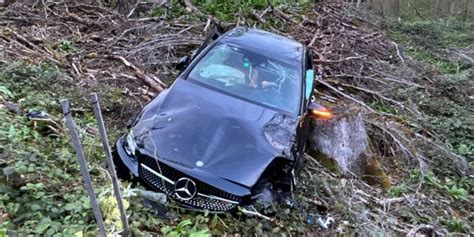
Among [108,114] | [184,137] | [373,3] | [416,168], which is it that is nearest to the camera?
[184,137]

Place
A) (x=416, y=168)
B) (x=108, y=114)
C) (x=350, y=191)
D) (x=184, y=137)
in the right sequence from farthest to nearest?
(x=416, y=168) → (x=108, y=114) → (x=350, y=191) → (x=184, y=137)

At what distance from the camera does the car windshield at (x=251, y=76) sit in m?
5.39

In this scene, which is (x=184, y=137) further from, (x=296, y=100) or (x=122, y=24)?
(x=122, y=24)

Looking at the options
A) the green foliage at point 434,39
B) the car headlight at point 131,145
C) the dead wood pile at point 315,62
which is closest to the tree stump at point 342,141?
the dead wood pile at point 315,62

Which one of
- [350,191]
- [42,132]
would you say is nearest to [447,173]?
[350,191]

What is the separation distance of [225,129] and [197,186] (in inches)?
30.4

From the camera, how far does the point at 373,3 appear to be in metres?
26.5

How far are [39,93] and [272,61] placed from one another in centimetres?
295

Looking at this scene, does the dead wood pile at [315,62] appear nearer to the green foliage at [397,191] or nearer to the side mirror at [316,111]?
the green foliage at [397,191]

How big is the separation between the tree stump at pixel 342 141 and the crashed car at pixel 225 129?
1.95ft

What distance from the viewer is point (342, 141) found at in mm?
6461

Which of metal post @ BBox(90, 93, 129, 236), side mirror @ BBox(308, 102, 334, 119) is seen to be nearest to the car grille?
metal post @ BBox(90, 93, 129, 236)

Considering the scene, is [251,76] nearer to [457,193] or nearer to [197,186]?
[197,186]

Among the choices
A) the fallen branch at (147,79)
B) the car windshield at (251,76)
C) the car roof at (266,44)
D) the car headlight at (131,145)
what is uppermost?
the car roof at (266,44)
